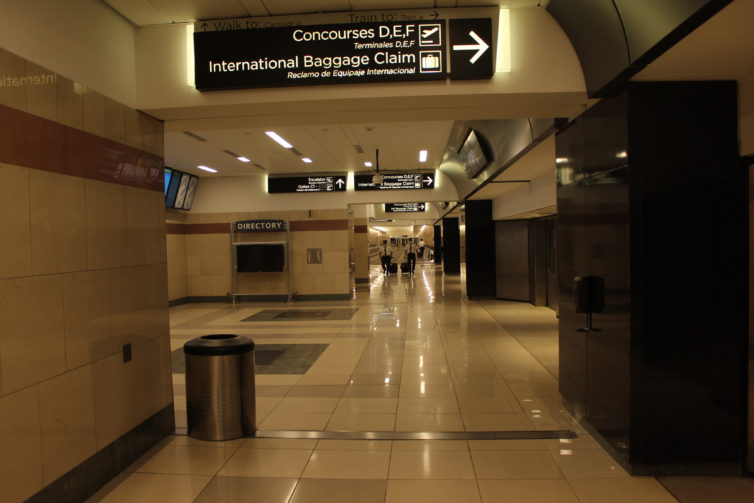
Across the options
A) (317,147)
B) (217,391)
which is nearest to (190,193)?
(317,147)

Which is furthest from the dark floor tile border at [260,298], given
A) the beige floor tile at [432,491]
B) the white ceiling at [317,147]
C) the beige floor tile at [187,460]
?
the beige floor tile at [432,491]

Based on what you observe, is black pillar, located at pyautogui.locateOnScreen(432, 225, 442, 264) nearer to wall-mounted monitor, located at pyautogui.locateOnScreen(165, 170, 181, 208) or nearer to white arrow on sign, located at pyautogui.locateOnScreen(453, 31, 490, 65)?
wall-mounted monitor, located at pyautogui.locateOnScreen(165, 170, 181, 208)

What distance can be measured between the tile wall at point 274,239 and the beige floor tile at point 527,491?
35.7 feet

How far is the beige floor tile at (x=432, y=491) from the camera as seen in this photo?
3.06 meters

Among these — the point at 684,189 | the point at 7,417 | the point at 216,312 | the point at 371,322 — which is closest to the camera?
the point at 7,417

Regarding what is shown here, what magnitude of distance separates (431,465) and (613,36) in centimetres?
326

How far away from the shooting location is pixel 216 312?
39.8ft

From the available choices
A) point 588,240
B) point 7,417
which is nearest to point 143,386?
point 7,417

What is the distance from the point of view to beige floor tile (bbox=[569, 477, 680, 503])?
3010 millimetres

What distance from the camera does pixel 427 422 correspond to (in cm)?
438

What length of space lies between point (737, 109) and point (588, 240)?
52.8 inches

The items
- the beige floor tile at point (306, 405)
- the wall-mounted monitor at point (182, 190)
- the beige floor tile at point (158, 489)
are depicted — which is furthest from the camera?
the wall-mounted monitor at point (182, 190)

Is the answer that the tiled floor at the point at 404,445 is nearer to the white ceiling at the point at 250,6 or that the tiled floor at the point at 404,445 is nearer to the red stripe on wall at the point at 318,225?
the white ceiling at the point at 250,6

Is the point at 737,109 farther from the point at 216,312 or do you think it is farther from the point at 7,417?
the point at 216,312
